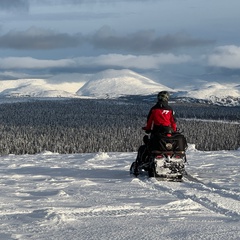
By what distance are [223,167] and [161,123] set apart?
4.30 metres

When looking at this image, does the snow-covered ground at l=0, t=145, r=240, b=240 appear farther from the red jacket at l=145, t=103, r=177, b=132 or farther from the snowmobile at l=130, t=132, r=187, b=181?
the red jacket at l=145, t=103, r=177, b=132

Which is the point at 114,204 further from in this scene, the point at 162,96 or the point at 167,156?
the point at 162,96

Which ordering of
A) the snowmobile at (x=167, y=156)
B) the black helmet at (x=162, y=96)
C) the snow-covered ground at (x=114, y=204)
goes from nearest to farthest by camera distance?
the snow-covered ground at (x=114, y=204)
the snowmobile at (x=167, y=156)
the black helmet at (x=162, y=96)

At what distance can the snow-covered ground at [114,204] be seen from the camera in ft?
24.7

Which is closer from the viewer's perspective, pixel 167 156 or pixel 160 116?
pixel 167 156

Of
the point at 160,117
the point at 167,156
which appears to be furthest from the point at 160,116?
the point at 167,156

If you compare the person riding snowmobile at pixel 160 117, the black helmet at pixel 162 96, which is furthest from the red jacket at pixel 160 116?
the black helmet at pixel 162 96

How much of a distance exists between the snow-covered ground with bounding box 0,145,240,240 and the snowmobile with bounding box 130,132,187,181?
442mm

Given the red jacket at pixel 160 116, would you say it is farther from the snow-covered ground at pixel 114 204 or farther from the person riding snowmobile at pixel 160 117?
the snow-covered ground at pixel 114 204

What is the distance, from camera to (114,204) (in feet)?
33.0

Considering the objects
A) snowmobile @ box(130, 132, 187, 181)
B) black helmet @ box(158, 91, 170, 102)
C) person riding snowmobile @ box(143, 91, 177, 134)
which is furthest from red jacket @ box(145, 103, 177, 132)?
snowmobile @ box(130, 132, 187, 181)

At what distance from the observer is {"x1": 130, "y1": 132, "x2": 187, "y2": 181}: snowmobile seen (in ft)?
47.5

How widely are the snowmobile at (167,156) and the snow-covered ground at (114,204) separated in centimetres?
44

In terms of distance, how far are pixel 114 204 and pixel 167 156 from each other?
4.88 meters
